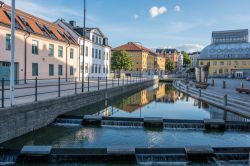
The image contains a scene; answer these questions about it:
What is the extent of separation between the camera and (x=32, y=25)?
3481 cm

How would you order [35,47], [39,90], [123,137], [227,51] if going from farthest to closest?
[227,51] → [35,47] → [39,90] → [123,137]

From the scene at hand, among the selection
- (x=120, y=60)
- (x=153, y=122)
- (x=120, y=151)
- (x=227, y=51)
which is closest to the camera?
(x=120, y=151)

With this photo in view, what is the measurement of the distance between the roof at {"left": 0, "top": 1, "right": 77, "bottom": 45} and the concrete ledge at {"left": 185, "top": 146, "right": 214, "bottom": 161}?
76.8ft

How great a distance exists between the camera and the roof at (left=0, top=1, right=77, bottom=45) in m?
29.7

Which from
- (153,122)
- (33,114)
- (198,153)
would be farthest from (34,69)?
(198,153)

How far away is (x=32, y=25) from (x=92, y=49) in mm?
19909

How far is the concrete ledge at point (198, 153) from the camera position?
1015 centimetres

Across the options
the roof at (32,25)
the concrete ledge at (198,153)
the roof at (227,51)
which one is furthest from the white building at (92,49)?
the roof at (227,51)

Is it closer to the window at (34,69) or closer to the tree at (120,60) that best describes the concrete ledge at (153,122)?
the window at (34,69)

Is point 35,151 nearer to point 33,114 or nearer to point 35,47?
point 33,114

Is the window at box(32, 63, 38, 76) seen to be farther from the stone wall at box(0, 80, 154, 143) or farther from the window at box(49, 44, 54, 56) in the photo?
the stone wall at box(0, 80, 154, 143)

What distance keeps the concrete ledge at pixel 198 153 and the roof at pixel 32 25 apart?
23402 millimetres

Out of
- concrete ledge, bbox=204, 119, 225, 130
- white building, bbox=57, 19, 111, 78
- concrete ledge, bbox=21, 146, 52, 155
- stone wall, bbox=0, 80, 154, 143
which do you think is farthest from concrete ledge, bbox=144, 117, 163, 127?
white building, bbox=57, 19, 111, 78

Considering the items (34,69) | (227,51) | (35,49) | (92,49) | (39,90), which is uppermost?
(227,51)
